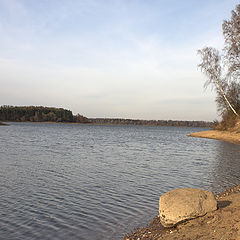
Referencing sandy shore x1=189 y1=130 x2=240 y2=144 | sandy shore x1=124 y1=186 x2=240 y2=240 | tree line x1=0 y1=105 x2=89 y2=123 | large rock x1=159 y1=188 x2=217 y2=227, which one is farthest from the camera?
tree line x1=0 y1=105 x2=89 y2=123

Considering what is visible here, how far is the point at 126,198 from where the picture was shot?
10.6 meters

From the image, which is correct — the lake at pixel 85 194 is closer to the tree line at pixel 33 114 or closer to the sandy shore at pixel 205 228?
the sandy shore at pixel 205 228

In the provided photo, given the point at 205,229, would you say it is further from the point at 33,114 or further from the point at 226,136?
the point at 33,114

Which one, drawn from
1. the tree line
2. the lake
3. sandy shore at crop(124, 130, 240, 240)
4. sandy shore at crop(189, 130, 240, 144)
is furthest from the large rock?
the tree line

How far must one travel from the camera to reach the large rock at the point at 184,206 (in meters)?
6.80

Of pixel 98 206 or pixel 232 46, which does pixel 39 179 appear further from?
pixel 232 46

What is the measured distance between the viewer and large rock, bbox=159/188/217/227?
680cm

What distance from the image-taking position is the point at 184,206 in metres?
6.83

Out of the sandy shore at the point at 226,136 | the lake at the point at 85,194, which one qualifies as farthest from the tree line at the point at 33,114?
the lake at the point at 85,194

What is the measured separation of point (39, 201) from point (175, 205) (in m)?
5.76

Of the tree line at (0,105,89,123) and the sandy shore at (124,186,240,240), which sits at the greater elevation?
the tree line at (0,105,89,123)

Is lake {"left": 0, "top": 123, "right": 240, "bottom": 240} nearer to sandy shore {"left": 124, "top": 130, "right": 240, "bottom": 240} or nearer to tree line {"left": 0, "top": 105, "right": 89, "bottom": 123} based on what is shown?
sandy shore {"left": 124, "top": 130, "right": 240, "bottom": 240}

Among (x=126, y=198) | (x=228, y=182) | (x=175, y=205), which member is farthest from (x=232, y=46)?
(x=175, y=205)

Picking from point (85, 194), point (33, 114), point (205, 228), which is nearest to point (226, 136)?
point (85, 194)
